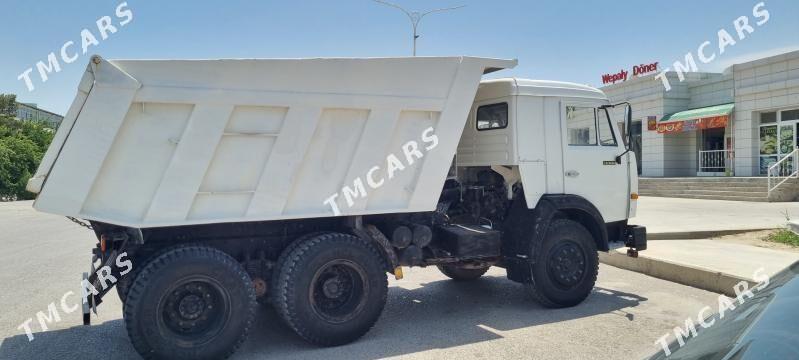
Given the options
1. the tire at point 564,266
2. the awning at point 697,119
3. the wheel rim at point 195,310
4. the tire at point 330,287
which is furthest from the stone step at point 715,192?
the wheel rim at point 195,310

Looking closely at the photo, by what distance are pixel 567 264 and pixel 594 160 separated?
141 cm

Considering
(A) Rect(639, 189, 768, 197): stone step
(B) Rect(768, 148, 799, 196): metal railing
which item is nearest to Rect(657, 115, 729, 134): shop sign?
(B) Rect(768, 148, 799, 196): metal railing

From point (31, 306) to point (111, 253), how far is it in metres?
2.74

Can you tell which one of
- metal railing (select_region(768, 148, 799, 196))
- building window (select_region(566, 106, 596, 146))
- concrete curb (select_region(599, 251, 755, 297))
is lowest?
concrete curb (select_region(599, 251, 755, 297))

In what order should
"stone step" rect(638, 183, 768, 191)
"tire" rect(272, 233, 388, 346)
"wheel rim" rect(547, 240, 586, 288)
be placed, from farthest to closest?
1. "stone step" rect(638, 183, 768, 191)
2. "wheel rim" rect(547, 240, 586, 288)
3. "tire" rect(272, 233, 388, 346)

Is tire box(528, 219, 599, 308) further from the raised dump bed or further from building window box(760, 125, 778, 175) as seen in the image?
building window box(760, 125, 778, 175)

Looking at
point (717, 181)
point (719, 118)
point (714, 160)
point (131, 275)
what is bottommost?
point (131, 275)

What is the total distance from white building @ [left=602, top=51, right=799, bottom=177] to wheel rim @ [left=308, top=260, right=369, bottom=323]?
1966 cm

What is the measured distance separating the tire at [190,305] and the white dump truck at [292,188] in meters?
0.01

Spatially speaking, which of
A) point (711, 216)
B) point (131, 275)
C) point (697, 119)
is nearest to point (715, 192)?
point (697, 119)

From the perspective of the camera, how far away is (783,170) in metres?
21.5

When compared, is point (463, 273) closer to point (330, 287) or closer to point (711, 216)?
point (330, 287)

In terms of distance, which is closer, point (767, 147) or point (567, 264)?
point (567, 264)

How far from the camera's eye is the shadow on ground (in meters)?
5.11
